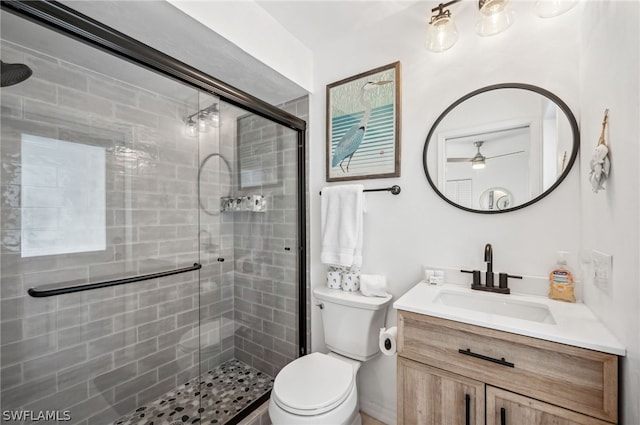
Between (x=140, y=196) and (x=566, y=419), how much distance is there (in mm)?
2317

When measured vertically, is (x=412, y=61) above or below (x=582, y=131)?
above

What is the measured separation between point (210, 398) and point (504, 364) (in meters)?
1.78

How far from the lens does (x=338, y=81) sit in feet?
6.01

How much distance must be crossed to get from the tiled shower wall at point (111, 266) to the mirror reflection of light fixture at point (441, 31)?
139 cm

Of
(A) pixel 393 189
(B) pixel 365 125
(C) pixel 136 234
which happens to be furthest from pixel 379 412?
(C) pixel 136 234

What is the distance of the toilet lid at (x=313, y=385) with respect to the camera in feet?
3.69

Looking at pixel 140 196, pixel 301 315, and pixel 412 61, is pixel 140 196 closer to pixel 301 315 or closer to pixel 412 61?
pixel 301 315

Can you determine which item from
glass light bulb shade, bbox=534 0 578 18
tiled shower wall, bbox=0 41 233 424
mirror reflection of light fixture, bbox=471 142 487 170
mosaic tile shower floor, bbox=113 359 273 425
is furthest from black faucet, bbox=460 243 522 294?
tiled shower wall, bbox=0 41 233 424

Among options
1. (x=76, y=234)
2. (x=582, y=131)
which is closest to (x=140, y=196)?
(x=76, y=234)

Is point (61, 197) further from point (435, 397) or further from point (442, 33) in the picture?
point (442, 33)

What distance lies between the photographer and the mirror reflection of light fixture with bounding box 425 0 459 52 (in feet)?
4.32

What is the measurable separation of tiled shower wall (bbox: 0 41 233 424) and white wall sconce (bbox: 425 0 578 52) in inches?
55.1

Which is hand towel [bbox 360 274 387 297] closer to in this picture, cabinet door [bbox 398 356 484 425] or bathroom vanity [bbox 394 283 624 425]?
bathroom vanity [bbox 394 283 624 425]

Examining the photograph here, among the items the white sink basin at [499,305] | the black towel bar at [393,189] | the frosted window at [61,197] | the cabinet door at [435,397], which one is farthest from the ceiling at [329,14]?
the cabinet door at [435,397]
